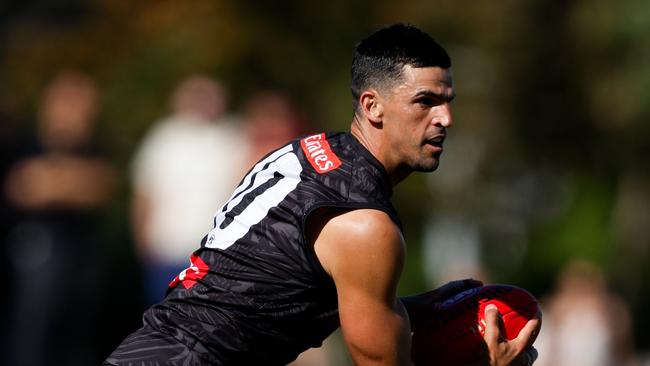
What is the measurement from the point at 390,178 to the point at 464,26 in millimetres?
13614

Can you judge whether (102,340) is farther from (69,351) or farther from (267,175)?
(267,175)

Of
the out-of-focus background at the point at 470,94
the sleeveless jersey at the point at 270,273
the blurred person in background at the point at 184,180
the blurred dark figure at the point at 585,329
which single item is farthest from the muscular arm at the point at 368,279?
the out-of-focus background at the point at 470,94

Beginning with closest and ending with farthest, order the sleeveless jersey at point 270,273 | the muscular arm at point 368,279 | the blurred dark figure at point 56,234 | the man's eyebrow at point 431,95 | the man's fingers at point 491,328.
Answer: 1. the muscular arm at point 368,279
2. the sleeveless jersey at point 270,273
3. the man's eyebrow at point 431,95
4. the man's fingers at point 491,328
5. the blurred dark figure at point 56,234

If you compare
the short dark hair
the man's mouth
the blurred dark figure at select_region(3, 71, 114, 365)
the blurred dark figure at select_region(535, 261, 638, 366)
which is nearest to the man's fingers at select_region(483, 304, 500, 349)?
the man's mouth

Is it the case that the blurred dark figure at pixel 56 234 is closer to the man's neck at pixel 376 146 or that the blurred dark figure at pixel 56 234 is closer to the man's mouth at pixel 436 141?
the man's neck at pixel 376 146

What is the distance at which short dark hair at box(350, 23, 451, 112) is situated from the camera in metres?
5.71

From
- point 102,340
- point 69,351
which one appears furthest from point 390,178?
point 102,340

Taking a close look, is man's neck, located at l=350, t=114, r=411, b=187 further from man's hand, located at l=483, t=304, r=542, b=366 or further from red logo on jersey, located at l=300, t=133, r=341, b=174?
Result: man's hand, located at l=483, t=304, r=542, b=366

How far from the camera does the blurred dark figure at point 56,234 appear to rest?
9.86 meters

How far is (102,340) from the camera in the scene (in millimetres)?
11320

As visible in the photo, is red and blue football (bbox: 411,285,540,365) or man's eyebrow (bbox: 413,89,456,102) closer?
man's eyebrow (bbox: 413,89,456,102)

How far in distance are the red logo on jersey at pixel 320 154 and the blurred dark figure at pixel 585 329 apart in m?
7.39

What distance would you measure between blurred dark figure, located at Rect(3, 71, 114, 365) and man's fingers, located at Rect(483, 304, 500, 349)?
4.68 m

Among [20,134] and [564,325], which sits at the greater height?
[20,134]
